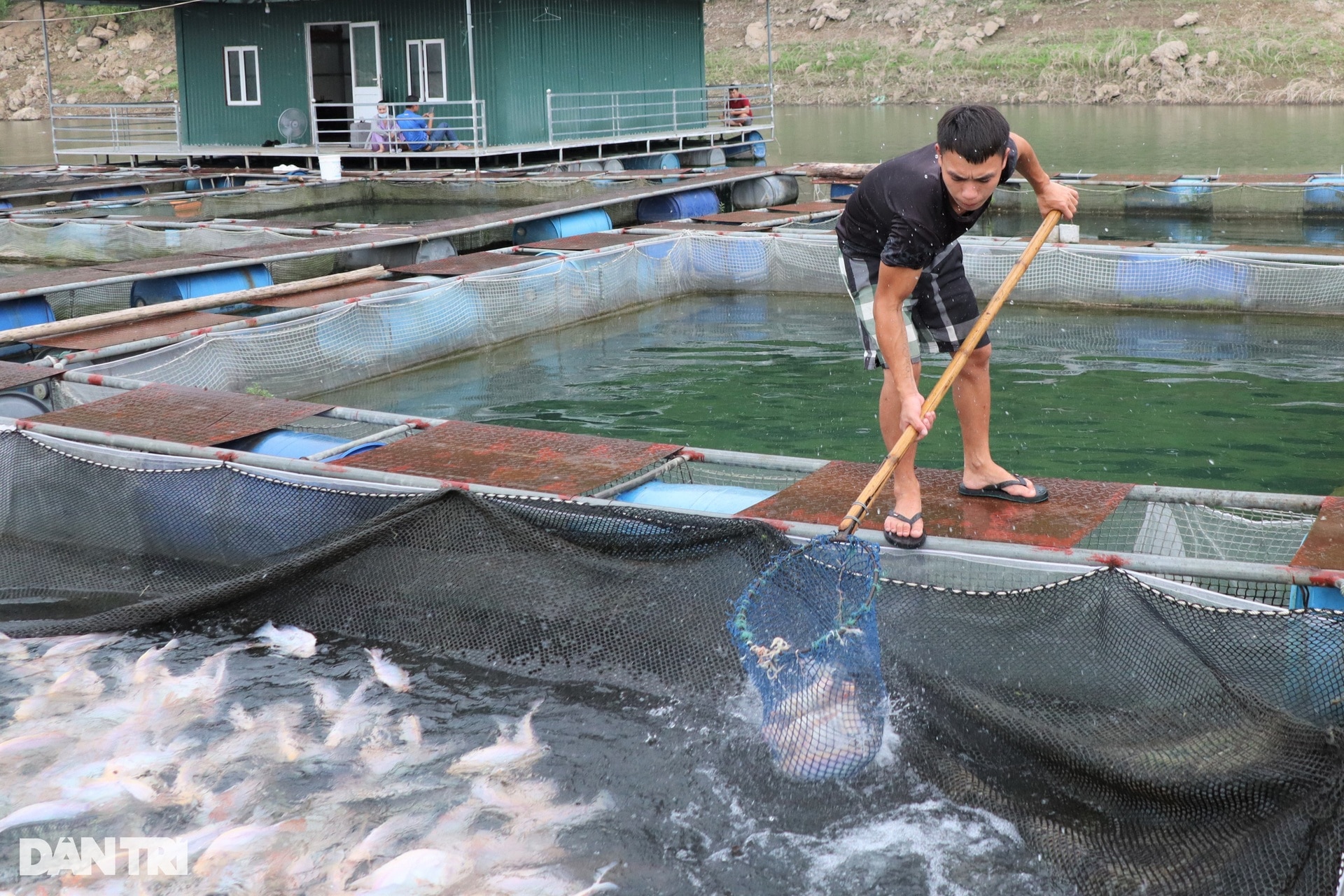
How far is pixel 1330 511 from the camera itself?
484 cm

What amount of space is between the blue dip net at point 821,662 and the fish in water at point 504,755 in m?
0.87

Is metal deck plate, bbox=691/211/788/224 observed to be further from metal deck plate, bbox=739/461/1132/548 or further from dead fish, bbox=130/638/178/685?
dead fish, bbox=130/638/178/685

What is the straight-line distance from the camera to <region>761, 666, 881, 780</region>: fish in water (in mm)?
4211

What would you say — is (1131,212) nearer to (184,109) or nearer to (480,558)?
(480,558)

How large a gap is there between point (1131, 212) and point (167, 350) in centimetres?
1458

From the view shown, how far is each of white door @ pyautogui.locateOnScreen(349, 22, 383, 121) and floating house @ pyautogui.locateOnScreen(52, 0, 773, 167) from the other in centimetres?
3

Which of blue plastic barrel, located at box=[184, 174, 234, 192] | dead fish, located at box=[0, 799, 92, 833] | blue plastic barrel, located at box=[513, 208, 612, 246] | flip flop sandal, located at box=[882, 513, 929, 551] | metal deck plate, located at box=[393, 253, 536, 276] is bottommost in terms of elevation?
dead fish, located at box=[0, 799, 92, 833]

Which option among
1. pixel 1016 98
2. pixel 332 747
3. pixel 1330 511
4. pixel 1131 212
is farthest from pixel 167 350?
pixel 1016 98

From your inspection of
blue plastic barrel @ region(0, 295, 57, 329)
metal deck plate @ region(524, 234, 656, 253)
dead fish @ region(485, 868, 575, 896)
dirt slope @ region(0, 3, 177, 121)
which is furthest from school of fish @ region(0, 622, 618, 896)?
dirt slope @ region(0, 3, 177, 121)

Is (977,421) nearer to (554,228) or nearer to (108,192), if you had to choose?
(554,228)

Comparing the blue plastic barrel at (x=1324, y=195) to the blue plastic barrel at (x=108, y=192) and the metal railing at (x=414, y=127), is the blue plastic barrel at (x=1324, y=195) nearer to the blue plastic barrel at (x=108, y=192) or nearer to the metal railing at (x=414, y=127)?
the metal railing at (x=414, y=127)

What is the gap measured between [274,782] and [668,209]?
13673 millimetres

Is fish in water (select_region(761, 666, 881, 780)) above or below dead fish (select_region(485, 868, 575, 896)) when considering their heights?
above

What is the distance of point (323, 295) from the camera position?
1073cm
